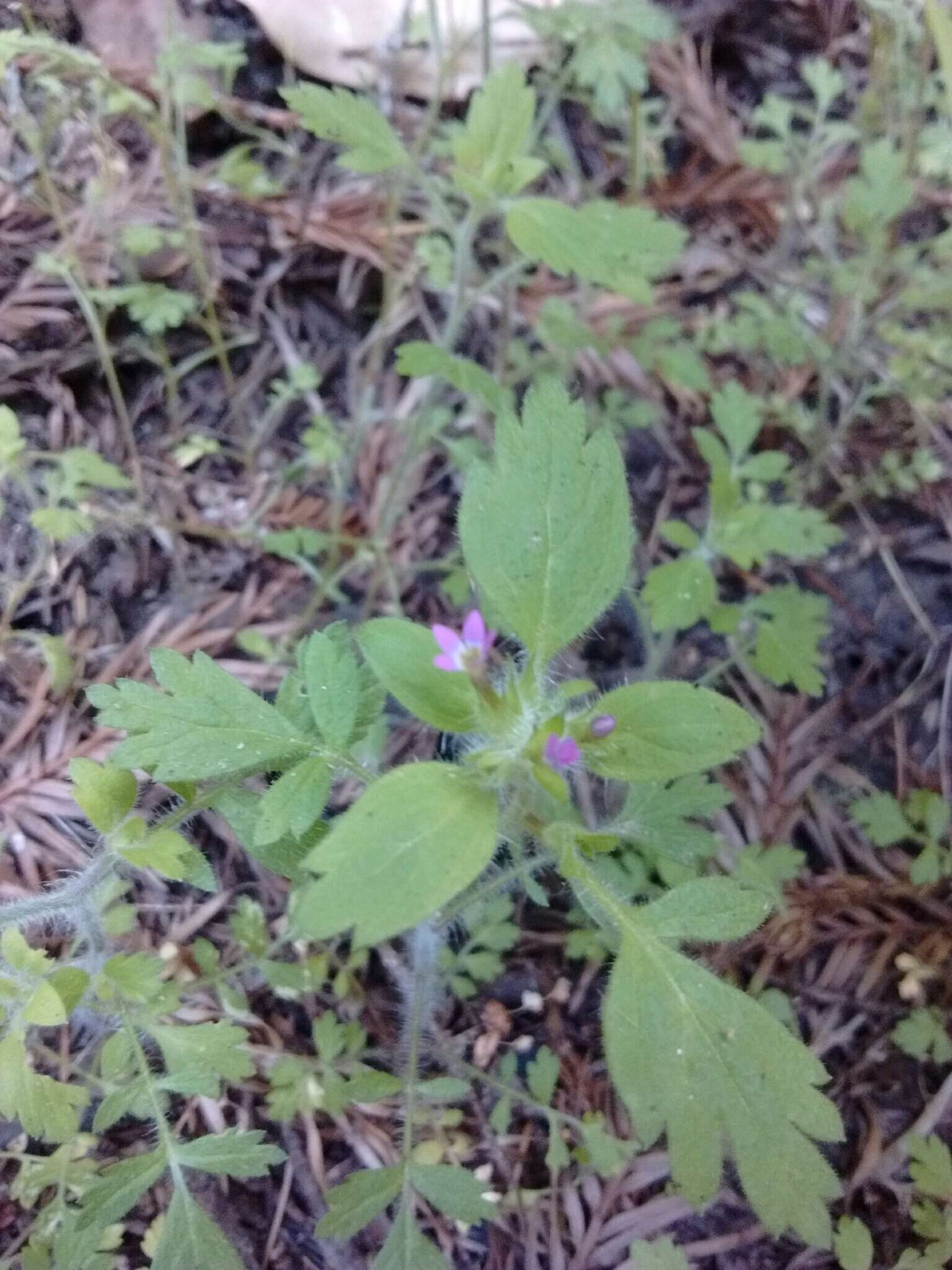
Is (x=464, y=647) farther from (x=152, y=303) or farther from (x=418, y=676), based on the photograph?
(x=152, y=303)

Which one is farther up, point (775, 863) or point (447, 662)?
point (447, 662)

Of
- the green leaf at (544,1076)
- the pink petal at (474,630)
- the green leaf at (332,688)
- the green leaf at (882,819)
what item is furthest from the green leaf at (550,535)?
the green leaf at (882,819)

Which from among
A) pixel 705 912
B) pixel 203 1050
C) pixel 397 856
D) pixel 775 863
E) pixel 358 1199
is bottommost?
pixel 358 1199

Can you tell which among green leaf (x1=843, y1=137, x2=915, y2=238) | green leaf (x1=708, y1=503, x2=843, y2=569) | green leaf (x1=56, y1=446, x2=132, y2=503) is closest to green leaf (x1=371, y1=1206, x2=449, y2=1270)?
green leaf (x1=708, y1=503, x2=843, y2=569)

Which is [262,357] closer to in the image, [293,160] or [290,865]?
[293,160]

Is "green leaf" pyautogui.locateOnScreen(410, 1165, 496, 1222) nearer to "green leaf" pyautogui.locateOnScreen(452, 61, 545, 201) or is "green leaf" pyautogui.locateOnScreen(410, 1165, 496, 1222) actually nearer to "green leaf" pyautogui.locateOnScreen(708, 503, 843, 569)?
"green leaf" pyautogui.locateOnScreen(708, 503, 843, 569)

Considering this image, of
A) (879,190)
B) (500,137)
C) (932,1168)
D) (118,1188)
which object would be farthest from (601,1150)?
(879,190)

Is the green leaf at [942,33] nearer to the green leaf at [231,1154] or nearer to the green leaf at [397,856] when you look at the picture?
the green leaf at [397,856]
